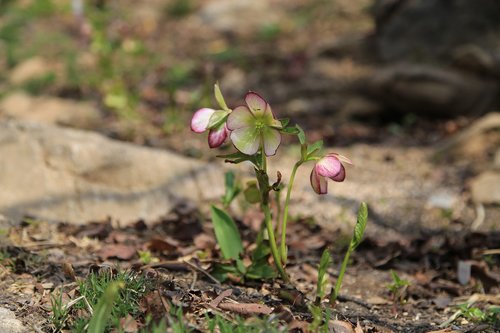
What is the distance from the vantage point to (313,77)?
6789 mm

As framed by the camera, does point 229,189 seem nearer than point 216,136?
No

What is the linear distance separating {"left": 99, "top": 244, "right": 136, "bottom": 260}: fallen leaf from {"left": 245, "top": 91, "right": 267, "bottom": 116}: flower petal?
101 centimetres

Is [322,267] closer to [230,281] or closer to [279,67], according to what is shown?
[230,281]

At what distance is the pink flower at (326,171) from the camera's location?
217cm

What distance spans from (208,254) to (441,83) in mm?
3695

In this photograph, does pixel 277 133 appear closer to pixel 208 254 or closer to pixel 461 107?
pixel 208 254

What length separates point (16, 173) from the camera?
11.9 feet

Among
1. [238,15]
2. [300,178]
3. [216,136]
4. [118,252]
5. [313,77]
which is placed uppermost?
[238,15]

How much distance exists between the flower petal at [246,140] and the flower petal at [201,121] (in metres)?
0.14

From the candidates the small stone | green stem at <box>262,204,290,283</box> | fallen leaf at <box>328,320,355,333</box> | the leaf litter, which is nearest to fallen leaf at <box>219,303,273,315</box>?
the leaf litter

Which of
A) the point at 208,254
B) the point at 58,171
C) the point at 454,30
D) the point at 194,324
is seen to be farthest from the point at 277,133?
the point at 454,30

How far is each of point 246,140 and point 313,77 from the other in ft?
15.4

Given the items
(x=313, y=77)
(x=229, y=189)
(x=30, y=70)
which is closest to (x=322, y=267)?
(x=229, y=189)

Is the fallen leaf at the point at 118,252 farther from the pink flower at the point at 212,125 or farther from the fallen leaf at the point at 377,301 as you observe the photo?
the fallen leaf at the point at 377,301
